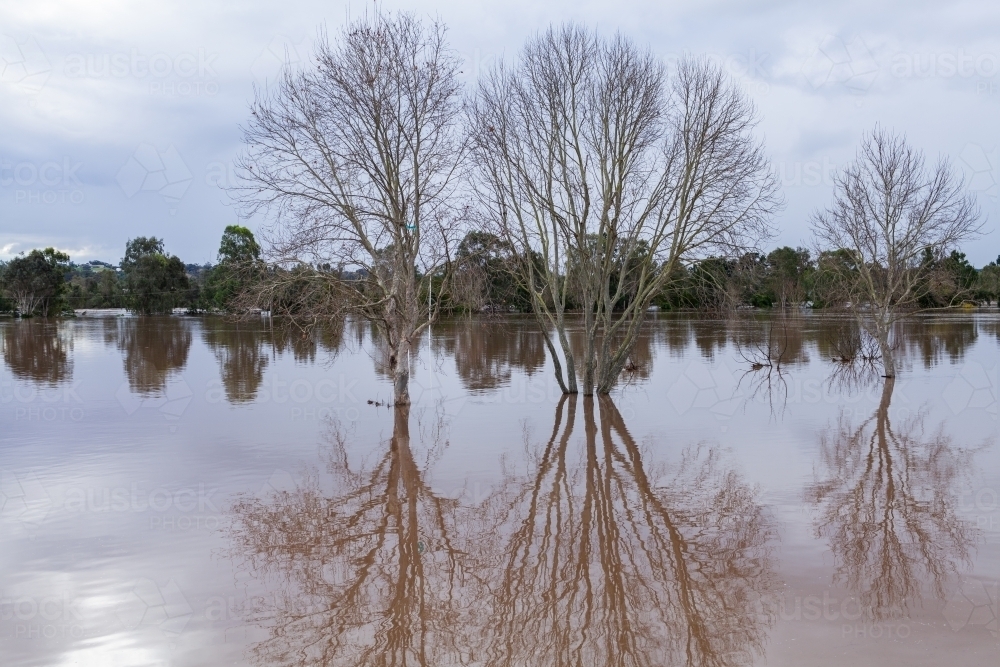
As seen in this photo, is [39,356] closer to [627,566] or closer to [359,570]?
[359,570]

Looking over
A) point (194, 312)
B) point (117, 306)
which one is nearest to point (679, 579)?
point (194, 312)

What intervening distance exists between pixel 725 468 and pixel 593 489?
89.2 inches

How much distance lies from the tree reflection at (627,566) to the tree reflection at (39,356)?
1794 cm

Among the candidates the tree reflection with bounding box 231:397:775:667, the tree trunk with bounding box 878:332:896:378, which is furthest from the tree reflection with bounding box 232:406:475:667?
the tree trunk with bounding box 878:332:896:378

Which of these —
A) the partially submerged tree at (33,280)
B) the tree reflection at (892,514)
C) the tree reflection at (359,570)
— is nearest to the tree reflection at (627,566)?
the tree reflection at (359,570)

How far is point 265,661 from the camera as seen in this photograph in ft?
18.6

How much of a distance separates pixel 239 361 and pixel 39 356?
9.03 meters

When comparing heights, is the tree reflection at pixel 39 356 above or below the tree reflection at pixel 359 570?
above

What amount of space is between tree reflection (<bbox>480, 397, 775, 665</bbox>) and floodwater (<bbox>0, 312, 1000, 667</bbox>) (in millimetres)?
33

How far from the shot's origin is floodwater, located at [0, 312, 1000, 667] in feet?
19.7

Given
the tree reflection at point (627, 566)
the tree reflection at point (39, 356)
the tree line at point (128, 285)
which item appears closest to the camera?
the tree reflection at point (627, 566)

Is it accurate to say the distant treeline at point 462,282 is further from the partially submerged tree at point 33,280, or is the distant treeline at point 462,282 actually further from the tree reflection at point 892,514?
the tree reflection at point 892,514

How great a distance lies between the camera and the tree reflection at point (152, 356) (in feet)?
74.1

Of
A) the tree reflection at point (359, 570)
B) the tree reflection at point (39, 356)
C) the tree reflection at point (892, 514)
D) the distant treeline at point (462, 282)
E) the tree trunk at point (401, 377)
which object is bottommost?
the tree reflection at point (359, 570)
